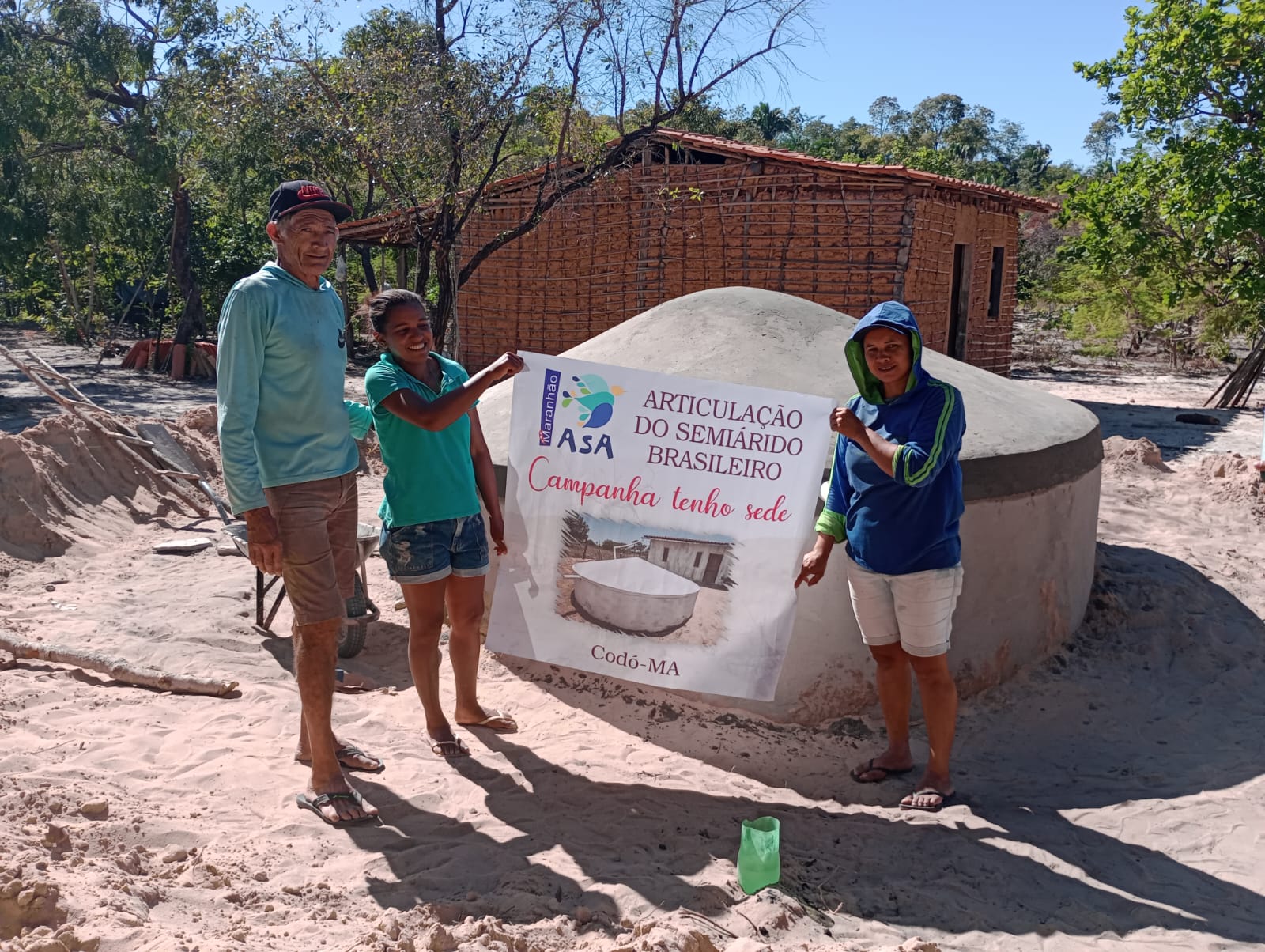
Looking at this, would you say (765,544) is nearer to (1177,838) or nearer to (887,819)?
(887,819)

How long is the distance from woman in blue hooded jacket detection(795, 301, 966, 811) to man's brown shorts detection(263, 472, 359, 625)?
1431 mm

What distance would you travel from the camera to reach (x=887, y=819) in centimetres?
316

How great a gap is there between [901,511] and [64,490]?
5.23 m

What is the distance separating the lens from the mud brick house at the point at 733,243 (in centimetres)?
1059

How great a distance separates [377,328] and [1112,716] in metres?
3.34

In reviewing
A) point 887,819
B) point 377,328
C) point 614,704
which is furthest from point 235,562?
point 887,819

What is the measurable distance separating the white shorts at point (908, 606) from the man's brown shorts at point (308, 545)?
153cm

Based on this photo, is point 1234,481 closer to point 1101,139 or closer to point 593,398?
point 593,398

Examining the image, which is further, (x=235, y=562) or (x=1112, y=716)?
(x=235, y=562)

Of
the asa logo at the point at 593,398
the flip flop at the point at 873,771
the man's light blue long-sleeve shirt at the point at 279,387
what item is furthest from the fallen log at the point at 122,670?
the flip flop at the point at 873,771

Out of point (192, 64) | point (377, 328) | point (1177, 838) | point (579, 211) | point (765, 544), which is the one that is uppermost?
point (192, 64)

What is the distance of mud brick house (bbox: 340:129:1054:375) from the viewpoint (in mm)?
10594

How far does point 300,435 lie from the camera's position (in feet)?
8.83

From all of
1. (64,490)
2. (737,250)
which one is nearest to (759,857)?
(64,490)
